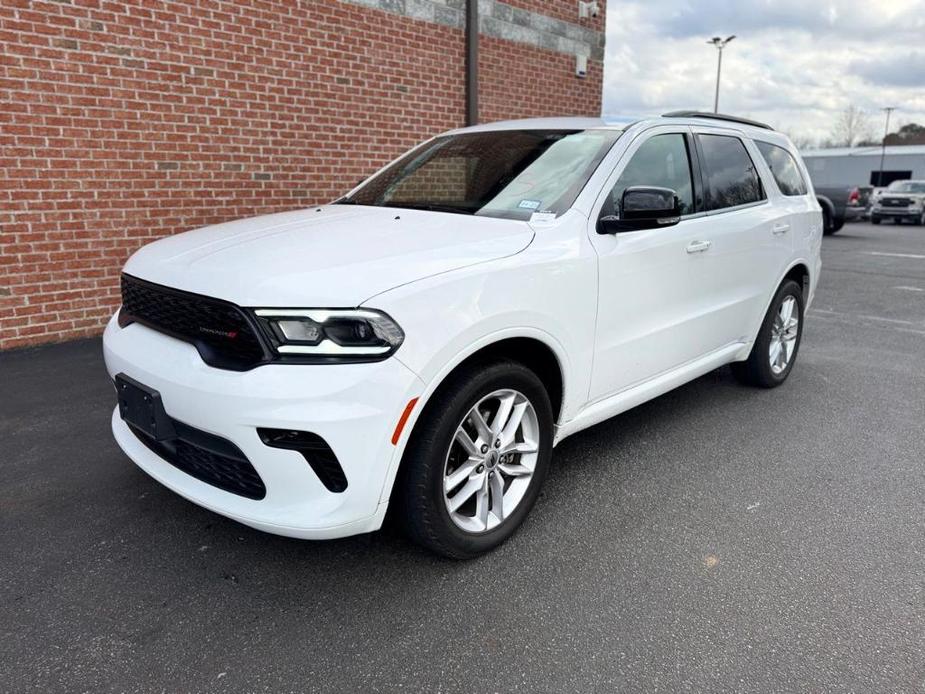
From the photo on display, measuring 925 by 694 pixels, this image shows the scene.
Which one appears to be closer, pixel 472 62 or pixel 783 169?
pixel 783 169

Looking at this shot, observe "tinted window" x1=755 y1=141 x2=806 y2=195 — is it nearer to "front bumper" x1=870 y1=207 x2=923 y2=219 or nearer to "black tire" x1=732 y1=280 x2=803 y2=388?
"black tire" x1=732 y1=280 x2=803 y2=388

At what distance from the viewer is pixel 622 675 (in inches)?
83.9

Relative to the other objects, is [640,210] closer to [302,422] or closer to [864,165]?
[302,422]

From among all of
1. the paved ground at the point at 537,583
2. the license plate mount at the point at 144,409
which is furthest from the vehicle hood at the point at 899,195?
the license plate mount at the point at 144,409

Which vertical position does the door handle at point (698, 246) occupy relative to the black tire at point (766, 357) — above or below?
above

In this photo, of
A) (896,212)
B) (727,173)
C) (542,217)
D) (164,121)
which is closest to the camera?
(542,217)

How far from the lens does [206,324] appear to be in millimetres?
2398

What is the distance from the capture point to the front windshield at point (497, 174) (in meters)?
3.15

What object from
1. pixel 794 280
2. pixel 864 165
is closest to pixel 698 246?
pixel 794 280

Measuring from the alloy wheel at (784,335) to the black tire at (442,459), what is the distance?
280cm

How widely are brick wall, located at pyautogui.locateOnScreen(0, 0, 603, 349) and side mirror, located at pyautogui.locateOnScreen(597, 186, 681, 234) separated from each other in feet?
15.3

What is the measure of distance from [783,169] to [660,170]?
1.83 metres

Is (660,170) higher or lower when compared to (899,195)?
higher

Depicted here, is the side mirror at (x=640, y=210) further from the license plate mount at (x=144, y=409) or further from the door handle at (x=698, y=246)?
the license plate mount at (x=144, y=409)
